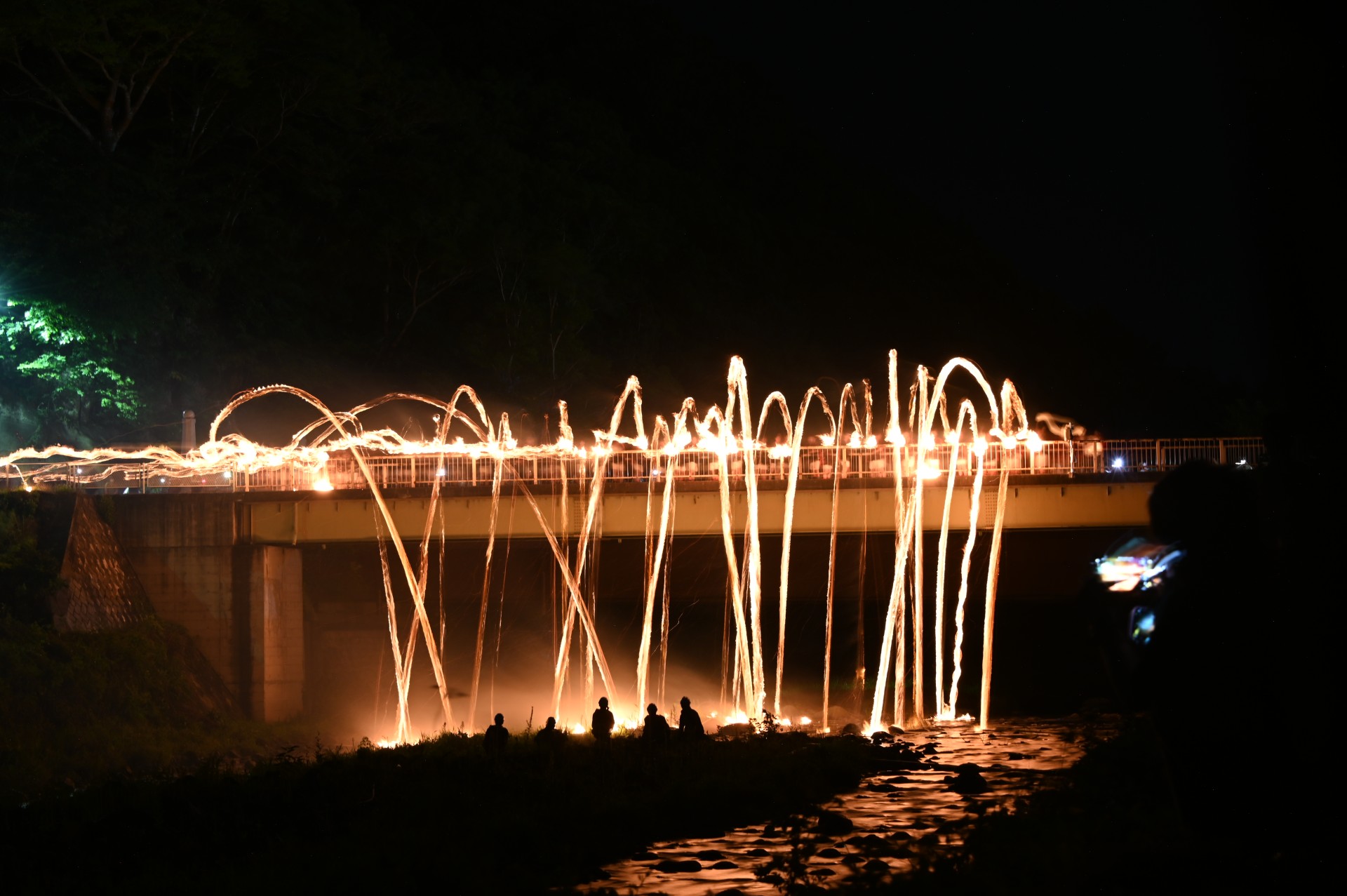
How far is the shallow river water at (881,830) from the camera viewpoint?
1525 cm

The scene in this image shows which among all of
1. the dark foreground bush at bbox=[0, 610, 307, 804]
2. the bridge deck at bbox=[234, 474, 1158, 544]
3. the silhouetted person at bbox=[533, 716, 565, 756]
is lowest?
the dark foreground bush at bbox=[0, 610, 307, 804]

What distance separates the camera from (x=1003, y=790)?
20.9 m

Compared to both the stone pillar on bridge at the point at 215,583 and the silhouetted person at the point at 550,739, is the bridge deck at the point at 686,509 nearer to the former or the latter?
the stone pillar on bridge at the point at 215,583

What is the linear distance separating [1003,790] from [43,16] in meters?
38.1

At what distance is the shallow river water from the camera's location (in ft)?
50.0

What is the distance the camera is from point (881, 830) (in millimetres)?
18062

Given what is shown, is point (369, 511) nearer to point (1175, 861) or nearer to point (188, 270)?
point (188, 270)

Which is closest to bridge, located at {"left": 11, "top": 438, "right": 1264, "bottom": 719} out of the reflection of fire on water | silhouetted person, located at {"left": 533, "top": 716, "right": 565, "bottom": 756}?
the reflection of fire on water

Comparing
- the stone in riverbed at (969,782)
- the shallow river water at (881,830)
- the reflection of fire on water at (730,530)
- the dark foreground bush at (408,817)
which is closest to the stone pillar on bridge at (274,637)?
the reflection of fire on water at (730,530)

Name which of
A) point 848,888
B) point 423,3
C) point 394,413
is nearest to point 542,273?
point 394,413

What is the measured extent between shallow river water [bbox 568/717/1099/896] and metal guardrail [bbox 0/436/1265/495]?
871cm

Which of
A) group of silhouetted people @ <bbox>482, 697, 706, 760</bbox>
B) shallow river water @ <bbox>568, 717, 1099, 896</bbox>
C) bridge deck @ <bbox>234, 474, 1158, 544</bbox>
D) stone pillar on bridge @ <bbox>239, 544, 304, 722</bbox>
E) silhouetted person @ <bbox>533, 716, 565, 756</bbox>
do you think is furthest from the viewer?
stone pillar on bridge @ <bbox>239, 544, 304, 722</bbox>

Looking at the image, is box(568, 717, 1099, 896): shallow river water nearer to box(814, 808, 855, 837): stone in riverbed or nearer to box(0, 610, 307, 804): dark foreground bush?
box(814, 808, 855, 837): stone in riverbed

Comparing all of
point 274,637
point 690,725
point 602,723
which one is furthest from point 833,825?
point 274,637
